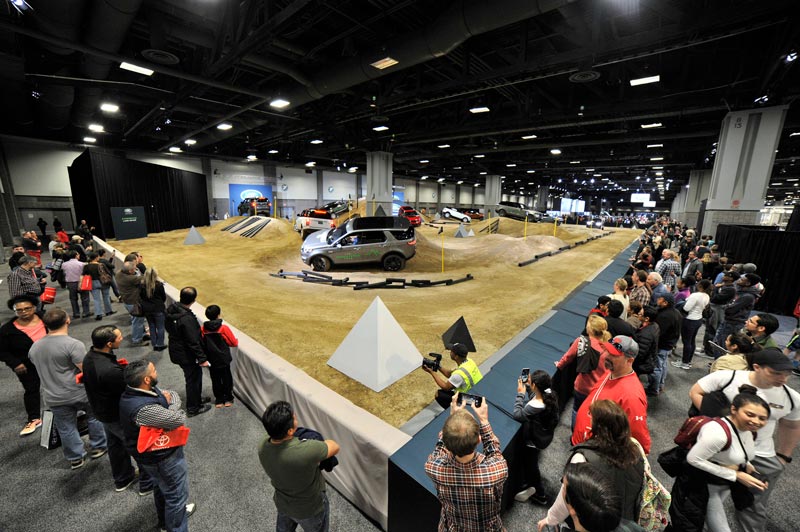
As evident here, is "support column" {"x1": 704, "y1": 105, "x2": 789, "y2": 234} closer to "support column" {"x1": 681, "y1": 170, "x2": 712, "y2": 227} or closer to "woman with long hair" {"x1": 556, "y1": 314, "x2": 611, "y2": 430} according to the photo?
"woman with long hair" {"x1": 556, "y1": 314, "x2": 611, "y2": 430}

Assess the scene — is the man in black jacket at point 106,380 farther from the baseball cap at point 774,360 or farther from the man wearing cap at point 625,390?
the baseball cap at point 774,360

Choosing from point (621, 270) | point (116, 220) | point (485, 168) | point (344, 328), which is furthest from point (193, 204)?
point (621, 270)

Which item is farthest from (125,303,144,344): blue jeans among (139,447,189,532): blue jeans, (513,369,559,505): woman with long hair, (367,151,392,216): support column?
(367,151,392,216): support column

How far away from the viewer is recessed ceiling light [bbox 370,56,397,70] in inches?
310

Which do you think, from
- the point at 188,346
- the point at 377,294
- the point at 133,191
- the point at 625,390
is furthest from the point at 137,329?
the point at 133,191

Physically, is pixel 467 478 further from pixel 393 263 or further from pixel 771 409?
pixel 393 263

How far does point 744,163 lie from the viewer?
10641mm

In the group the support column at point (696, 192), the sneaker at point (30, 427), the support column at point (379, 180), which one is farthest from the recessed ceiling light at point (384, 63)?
the support column at point (696, 192)

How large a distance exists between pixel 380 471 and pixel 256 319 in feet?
16.6

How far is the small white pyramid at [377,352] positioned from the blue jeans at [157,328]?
11.9 ft

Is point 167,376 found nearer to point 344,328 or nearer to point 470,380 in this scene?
point 344,328

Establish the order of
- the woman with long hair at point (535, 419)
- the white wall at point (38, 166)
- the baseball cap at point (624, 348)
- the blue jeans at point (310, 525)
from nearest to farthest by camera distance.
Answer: the blue jeans at point (310, 525), the baseball cap at point (624, 348), the woman with long hair at point (535, 419), the white wall at point (38, 166)

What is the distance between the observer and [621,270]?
Answer: 11320 millimetres

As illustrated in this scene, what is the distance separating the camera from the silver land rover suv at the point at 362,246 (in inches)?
454
